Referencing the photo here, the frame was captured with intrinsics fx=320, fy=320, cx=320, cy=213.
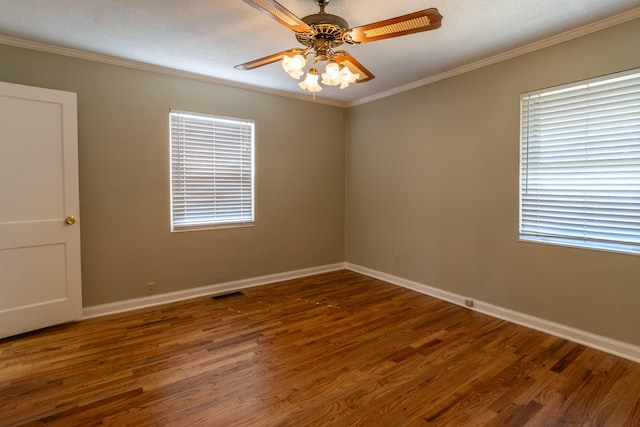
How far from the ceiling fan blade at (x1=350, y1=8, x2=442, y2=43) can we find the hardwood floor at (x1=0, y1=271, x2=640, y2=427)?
2153mm

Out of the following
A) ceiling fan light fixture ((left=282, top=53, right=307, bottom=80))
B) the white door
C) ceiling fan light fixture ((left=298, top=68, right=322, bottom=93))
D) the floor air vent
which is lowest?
the floor air vent

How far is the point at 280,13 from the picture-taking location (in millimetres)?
1671

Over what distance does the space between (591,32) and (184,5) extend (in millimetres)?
3116

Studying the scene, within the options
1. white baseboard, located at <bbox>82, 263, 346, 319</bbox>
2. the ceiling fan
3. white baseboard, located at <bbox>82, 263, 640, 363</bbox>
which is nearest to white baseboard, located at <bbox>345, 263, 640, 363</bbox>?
white baseboard, located at <bbox>82, 263, 640, 363</bbox>

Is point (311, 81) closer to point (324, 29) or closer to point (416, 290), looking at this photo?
point (324, 29)

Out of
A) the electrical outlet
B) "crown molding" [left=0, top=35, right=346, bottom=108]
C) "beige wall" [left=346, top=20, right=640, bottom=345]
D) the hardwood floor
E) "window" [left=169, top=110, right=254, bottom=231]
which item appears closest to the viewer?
the hardwood floor

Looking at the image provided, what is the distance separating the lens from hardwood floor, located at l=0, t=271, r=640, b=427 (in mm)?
1846

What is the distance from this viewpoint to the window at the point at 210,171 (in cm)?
361

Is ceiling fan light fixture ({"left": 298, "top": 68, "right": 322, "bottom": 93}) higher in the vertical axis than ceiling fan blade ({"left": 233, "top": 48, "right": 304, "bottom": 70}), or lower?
lower

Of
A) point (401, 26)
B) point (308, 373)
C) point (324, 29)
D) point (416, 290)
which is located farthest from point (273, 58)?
point (416, 290)

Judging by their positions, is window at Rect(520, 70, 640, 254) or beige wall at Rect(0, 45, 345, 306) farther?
beige wall at Rect(0, 45, 345, 306)

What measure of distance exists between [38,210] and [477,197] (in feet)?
13.6

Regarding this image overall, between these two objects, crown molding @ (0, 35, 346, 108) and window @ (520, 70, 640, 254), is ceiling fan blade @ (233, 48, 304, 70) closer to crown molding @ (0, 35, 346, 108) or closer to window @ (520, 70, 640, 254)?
crown molding @ (0, 35, 346, 108)

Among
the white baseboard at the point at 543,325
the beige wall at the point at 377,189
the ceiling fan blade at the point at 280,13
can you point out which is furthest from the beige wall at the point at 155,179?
the ceiling fan blade at the point at 280,13
